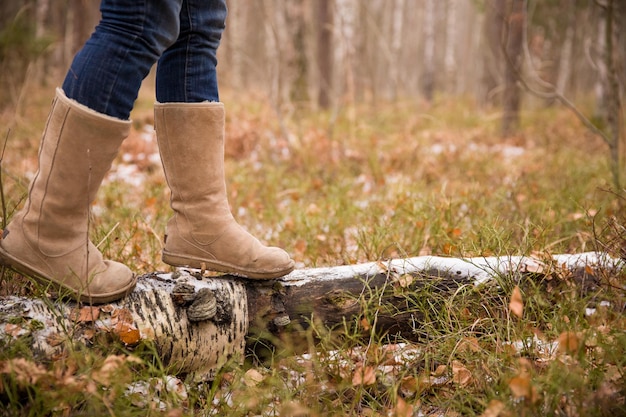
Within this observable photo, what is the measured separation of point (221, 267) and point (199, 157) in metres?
0.38

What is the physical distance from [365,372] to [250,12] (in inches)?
658

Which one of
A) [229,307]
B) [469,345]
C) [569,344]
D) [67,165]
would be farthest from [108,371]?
[569,344]

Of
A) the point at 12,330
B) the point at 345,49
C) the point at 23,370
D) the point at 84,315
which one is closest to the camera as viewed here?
the point at 23,370

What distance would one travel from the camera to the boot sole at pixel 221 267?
159 cm

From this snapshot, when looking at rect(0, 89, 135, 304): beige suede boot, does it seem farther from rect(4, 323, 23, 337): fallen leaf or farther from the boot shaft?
rect(4, 323, 23, 337): fallen leaf

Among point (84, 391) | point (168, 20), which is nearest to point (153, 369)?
point (84, 391)

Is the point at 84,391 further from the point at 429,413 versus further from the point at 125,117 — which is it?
the point at 429,413

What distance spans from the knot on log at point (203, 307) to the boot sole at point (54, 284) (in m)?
0.20

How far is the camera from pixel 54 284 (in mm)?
1382

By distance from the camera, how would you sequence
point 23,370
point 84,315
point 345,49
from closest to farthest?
point 23,370 → point 84,315 → point 345,49

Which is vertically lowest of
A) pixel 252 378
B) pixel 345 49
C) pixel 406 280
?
pixel 252 378

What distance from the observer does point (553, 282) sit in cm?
174

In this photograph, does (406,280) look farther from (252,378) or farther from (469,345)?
(252,378)

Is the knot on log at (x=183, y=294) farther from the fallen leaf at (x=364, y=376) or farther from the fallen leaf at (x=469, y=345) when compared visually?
the fallen leaf at (x=469, y=345)
